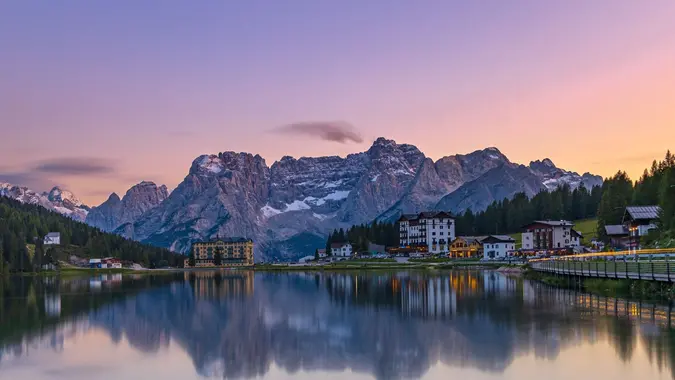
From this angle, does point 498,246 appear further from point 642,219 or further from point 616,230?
point 642,219

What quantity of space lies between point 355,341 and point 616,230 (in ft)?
376

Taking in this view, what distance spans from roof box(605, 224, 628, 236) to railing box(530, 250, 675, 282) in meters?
52.5

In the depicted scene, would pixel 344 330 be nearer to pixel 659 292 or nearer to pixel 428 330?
pixel 428 330

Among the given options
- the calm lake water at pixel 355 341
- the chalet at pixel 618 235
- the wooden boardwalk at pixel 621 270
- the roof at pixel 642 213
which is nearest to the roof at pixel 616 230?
the chalet at pixel 618 235

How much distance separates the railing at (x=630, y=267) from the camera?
49.0 meters

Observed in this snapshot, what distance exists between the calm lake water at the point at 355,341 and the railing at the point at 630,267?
3.91m

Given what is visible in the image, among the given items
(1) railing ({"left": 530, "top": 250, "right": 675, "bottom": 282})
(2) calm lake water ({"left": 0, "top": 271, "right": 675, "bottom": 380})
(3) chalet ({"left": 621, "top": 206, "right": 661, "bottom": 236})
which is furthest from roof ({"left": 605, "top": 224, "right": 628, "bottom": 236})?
(2) calm lake water ({"left": 0, "top": 271, "right": 675, "bottom": 380})

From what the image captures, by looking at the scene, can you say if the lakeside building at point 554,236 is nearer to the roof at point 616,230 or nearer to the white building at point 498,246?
the white building at point 498,246

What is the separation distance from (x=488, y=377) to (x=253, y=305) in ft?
124

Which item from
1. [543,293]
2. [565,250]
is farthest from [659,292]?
[565,250]

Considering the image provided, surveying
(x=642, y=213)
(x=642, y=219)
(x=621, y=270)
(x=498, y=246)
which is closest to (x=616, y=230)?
(x=642, y=213)

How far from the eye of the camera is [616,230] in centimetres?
13588

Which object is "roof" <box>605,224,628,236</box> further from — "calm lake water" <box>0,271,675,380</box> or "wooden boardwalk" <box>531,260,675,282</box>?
"calm lake water" <box>0,271,675,380</box>

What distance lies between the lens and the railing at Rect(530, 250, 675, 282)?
49.0 m
